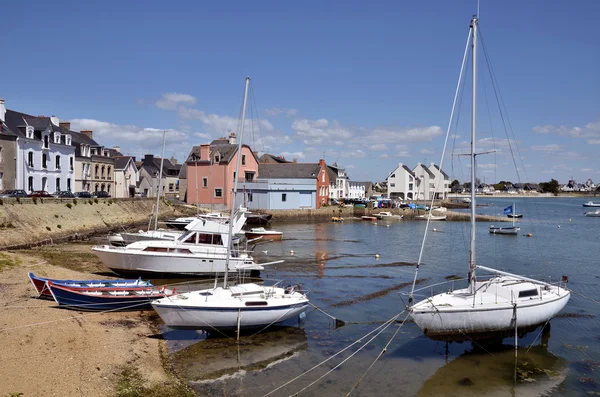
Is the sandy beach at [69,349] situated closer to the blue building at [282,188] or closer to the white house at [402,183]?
the blue building at [282,188]

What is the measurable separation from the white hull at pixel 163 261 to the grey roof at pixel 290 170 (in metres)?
49.9

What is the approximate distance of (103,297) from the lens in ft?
61.9

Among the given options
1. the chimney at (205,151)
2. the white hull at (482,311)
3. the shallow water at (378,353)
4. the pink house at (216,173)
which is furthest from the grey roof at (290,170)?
the white hull at (482,311)

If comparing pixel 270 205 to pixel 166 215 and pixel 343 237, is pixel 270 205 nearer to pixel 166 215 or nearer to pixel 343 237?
pixel 166 215

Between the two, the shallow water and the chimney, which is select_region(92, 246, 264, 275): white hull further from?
the chimney

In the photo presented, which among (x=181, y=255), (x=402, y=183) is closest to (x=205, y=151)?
(x=181, y=255)

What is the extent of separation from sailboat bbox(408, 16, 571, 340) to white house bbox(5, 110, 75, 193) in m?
44.9

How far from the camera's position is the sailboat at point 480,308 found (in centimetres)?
1587

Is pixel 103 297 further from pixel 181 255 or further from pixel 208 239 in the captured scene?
pixel 208 239

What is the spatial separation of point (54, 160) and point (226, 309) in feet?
147

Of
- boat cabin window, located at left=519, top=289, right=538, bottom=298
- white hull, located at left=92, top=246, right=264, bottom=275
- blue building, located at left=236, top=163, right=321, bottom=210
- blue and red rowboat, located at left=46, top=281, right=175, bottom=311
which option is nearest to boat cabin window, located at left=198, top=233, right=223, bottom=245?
white hull, located at left=92, top=246, right=264, bottom=275

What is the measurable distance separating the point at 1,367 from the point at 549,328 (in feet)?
64.0

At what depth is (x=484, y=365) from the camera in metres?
15.8

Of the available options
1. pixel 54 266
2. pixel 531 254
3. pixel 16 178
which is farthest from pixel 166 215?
pixel 531 254
